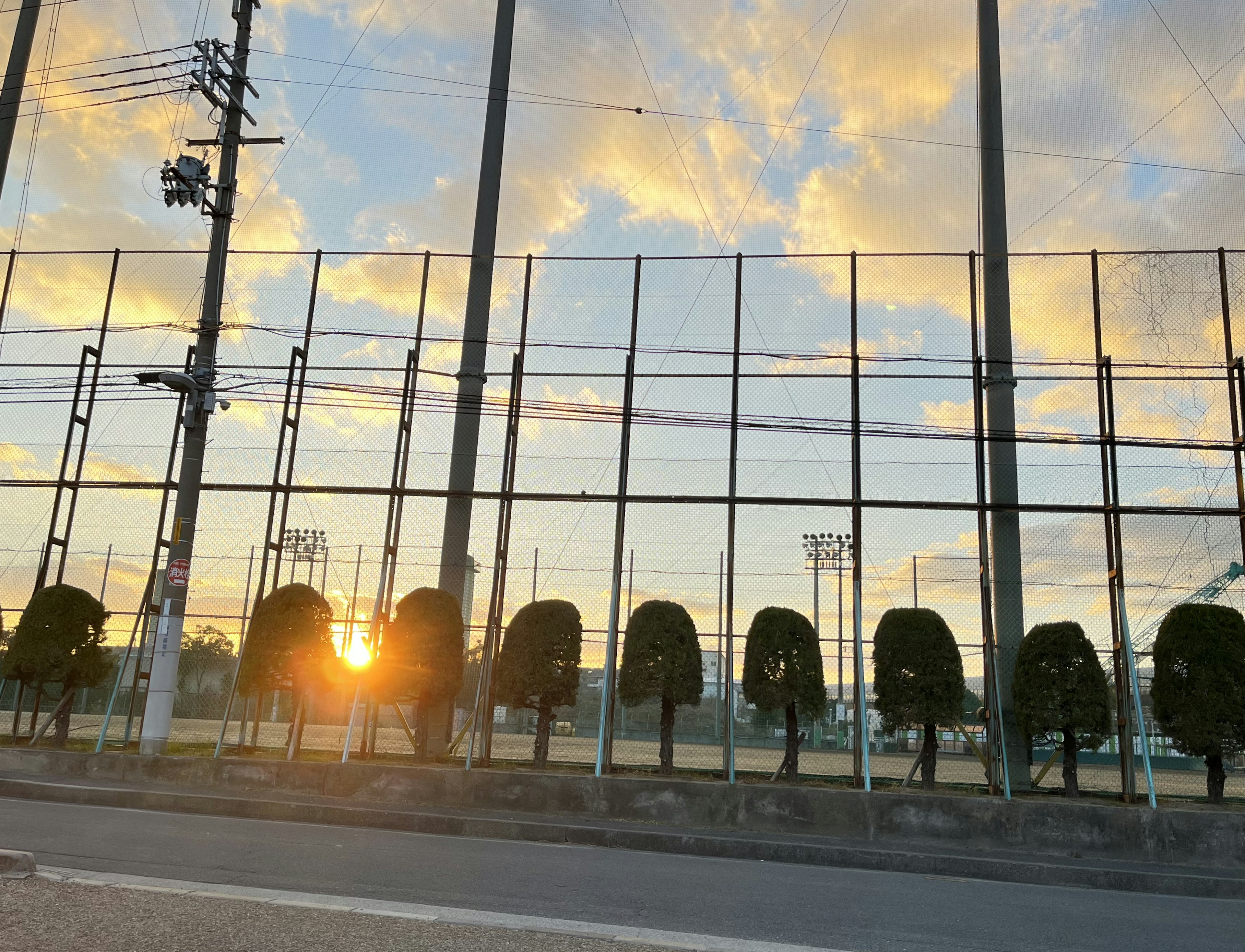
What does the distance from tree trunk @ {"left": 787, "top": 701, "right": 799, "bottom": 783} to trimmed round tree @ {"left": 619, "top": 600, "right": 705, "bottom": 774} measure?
1190 millimetres

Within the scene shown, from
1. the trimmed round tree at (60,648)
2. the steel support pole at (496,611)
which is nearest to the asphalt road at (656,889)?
the steel support pole at (496,611)

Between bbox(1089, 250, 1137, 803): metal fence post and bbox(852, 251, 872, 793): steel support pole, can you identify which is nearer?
bbox(1089, 250, 1137, 803): metal fence post

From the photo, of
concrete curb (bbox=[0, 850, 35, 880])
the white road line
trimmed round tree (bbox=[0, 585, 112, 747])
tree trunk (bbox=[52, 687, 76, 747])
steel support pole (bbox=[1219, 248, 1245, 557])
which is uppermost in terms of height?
steel support pole (bbox=[1219, 248, 1245, 557])

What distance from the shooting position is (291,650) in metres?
13.5

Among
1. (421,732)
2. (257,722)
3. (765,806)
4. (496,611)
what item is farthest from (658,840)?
(257,722)

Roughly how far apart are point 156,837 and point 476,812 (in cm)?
370

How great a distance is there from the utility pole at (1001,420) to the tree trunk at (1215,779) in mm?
2025

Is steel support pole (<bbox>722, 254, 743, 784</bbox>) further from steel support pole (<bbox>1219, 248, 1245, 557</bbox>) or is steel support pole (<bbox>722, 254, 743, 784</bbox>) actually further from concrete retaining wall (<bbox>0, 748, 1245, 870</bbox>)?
steel support pole (<bbox>1219, 248, 1245, 557</bbox>)

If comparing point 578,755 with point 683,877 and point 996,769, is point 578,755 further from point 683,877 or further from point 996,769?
point 683,877

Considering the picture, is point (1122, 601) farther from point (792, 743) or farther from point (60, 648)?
point (60, 648)

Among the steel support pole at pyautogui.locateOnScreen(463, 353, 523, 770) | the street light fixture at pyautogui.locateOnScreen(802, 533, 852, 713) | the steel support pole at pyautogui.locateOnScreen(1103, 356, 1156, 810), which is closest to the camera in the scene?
the steel support pole at pyautogui.locateOnScreen(1103, 356, 1156, 810)

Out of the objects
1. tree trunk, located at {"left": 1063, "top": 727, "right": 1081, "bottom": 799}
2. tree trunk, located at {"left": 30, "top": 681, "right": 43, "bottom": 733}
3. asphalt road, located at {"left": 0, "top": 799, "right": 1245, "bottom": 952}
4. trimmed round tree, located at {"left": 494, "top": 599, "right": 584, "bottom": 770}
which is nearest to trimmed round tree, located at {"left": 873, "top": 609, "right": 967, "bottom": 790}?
tree trunk, located at {"left": 1063, "top": 727, "right": 1081, "bottom": 799}

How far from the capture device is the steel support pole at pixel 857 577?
460 inches

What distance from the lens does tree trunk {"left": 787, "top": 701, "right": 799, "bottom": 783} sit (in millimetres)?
12180
